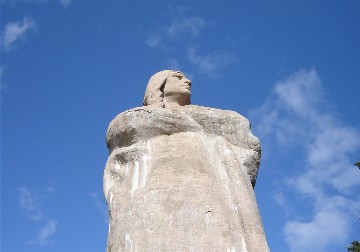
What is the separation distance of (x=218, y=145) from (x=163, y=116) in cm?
91

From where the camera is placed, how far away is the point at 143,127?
7703mm

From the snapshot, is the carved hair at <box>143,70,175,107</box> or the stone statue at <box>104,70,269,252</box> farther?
the carved hair at <box>143,70,175,107</box>

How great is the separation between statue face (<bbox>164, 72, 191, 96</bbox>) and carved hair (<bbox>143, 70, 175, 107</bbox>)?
7 cm

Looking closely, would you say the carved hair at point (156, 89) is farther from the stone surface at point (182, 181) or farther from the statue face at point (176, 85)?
the stone surface at point (182, 181)

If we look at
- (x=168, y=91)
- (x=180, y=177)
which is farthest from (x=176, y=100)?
(x=180, y=177)

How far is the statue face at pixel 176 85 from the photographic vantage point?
8.62 m

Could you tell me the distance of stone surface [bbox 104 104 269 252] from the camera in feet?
22.0

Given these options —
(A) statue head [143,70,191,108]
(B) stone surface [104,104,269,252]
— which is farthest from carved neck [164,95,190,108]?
(B) stone surface [104,104,269,252]

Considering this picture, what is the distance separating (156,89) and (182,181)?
6.71 feet

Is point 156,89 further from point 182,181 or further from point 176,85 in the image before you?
point 182,181

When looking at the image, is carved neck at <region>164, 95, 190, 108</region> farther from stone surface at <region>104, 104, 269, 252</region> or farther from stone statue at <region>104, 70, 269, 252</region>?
stone surface at <region>104, 104, 269, 252</region>

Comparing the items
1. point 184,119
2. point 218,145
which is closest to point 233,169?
point 218,145

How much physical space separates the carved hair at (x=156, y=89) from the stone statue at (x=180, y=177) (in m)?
0.02

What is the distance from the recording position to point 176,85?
8648 mm
